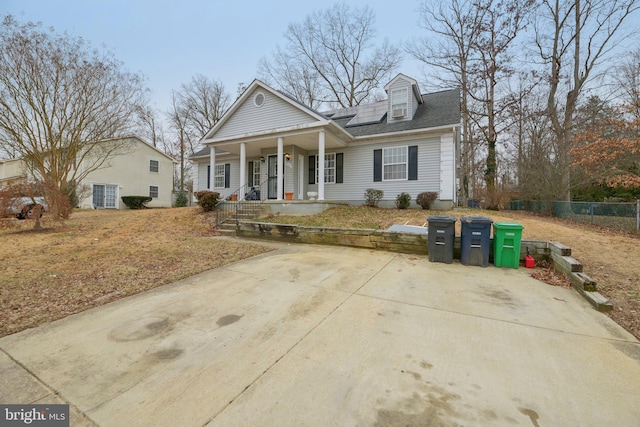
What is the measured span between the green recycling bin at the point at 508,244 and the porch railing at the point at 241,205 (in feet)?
23.3

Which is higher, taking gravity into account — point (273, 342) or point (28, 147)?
point (28, 147)

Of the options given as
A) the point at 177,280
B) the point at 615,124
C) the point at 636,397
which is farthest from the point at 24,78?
the point at 615,124

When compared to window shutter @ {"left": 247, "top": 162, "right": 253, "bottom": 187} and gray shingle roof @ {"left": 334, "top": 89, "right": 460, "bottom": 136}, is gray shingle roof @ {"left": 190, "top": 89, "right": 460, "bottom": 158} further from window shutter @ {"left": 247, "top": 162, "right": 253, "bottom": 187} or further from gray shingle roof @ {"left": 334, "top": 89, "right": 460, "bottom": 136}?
window shutter @ {"left": 247, "top": 162, "right": 253, "bottom": 187}

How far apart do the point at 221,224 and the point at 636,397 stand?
9870 millimetres

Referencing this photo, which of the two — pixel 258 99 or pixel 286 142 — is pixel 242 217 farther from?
pixel 258 99

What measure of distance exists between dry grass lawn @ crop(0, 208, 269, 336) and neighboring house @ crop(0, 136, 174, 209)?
12.0 meters

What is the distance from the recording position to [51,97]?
1030cm

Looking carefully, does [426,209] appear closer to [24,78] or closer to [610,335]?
[610,335]

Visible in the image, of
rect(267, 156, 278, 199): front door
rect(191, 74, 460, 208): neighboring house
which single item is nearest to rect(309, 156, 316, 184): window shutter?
rect(191, 74, 460, 208): neighboring house

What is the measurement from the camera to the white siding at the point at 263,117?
39.3 feet

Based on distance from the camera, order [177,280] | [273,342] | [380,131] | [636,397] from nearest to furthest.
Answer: [636,397], [273,342], [177,280], [380,131]

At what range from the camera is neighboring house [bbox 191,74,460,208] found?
1162 centimetres

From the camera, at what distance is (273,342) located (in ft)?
8.54

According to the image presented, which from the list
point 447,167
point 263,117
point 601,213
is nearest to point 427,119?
point 447,167
